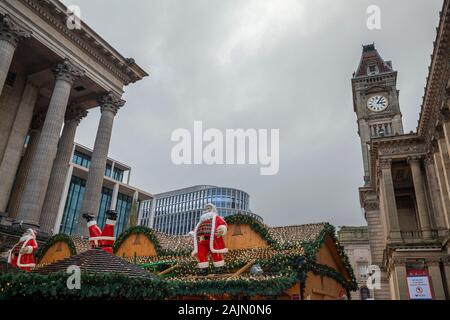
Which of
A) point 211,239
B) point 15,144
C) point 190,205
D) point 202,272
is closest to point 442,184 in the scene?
point 202,272

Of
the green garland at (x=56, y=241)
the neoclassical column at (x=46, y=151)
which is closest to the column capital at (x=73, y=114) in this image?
the neoclassical column at (x=46, y=151)

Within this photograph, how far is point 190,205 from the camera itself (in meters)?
121

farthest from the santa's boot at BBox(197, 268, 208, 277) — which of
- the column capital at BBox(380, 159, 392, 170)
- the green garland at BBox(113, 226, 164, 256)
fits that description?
the column capital at BBox(380, 159, 392, 170)

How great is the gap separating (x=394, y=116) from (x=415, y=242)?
32554mm

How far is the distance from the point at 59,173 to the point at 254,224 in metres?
23.3

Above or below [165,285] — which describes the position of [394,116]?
above

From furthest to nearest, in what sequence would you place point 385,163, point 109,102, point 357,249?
point 357,249
point 385,163
point 109,102

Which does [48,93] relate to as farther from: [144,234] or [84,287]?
[84,287]

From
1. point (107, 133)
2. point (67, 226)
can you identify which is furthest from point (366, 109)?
point (67, 226)

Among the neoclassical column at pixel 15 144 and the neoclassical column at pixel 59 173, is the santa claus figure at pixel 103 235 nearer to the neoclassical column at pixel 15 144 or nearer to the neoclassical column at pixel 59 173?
the neoclassical column at pixel 59 173

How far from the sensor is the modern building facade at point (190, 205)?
388 ft

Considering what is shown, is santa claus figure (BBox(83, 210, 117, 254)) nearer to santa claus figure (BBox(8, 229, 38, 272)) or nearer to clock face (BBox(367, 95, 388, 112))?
santa claus figure (BBox(8, 229, 38, 272))

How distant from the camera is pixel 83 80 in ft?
99.1
